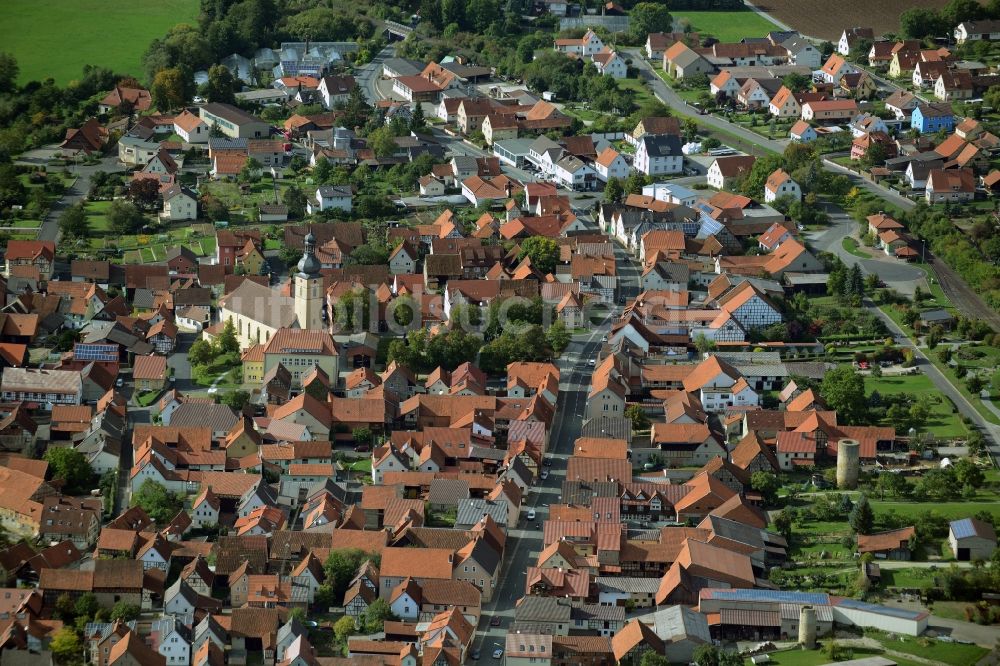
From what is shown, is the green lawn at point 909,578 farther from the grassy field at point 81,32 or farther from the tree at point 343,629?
the grassy field at point 81,32

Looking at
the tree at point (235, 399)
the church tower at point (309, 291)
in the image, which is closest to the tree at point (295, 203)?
the church tower at point (309, 291)

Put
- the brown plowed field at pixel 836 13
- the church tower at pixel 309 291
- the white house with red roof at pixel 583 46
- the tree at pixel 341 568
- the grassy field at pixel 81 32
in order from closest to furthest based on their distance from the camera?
the tree at pixel 341 568 → the church tower at pixel 309 291 → the grassy field at pixel 81 32 → the white house with red roof at pixel 583 46 → the brown plowed field at pixel 836 13

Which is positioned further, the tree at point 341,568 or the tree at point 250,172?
the tree at point 250,172

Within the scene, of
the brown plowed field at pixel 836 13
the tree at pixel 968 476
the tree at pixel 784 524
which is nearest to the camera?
the tree at pixel 784 524

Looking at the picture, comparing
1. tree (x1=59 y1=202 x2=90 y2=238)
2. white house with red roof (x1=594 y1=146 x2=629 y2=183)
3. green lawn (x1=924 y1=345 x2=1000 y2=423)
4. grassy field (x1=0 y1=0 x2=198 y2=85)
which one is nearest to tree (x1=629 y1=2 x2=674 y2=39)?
white house with red roof (x1=594 y1=146 x2=629 y2=183)

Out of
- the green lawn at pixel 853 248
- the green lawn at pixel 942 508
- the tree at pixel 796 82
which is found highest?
the green lawn at pixel 942 508

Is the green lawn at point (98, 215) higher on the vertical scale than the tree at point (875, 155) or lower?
lower
